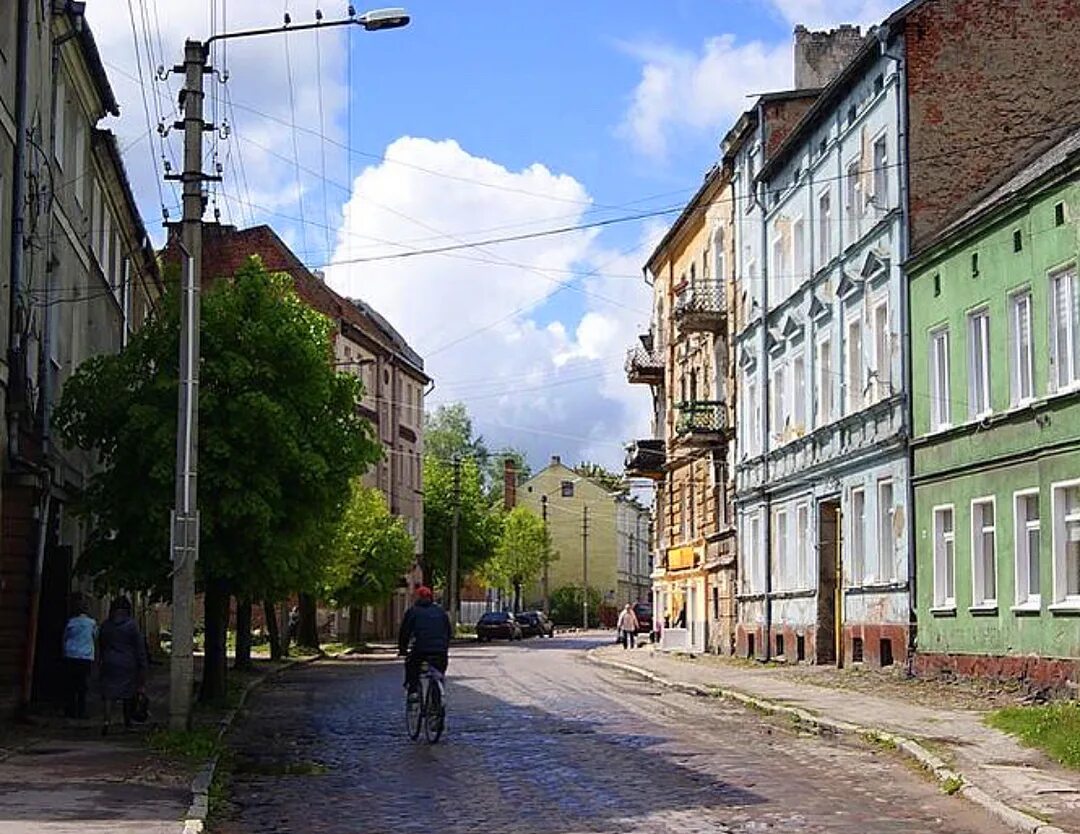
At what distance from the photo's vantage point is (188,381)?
1877cm

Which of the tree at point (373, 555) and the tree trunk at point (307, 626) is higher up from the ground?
the tree at point (373, 555)

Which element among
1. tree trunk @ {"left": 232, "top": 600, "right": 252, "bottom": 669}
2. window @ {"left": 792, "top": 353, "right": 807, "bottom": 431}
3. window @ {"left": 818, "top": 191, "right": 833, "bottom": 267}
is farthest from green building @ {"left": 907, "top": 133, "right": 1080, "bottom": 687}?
tree trunk @ {"left": 232, "top": 600, "right": 252, "bottom": 669}

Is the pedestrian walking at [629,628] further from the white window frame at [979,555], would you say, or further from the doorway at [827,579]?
the white window frame at [979,555]

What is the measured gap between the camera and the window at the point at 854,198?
33.0 meters

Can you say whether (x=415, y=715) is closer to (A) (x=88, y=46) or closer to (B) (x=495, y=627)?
(A) (x=88, y=46)

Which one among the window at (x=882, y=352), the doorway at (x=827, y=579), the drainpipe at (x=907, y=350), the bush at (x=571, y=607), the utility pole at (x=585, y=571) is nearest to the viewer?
the drainpipe at (x=907, y=350)

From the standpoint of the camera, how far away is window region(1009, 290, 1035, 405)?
24453 mm

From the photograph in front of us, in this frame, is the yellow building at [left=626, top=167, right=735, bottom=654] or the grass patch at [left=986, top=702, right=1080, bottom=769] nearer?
the grass patch at [left=986, top=702, right=1080, bottom=769]

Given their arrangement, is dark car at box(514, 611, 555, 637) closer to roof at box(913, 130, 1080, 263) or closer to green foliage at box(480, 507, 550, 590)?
green foliage at box(480, 507, 550, 590)

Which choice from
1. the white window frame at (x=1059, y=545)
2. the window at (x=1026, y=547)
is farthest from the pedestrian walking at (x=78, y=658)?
the window at (x=1026, y=547)

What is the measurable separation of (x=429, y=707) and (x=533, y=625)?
63.7m

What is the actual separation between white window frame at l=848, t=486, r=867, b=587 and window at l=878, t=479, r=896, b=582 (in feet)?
3.28

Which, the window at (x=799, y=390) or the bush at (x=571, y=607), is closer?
the window at (x=799, y=390)

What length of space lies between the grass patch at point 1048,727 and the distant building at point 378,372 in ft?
130
